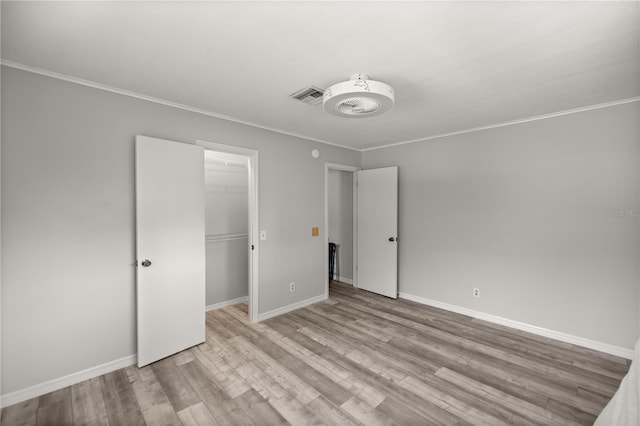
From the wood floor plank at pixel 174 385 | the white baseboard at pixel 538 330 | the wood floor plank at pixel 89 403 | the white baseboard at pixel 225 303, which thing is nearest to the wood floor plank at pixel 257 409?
the wood floor plank at pixel 174 385

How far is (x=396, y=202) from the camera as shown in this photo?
4.29 m

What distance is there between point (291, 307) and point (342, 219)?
6.69 ft

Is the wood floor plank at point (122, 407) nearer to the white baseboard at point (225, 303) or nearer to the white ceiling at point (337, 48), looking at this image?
the white baseboard at point (225, 303)

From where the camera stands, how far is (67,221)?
2.22 meters

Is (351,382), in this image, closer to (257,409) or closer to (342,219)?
(257,409)

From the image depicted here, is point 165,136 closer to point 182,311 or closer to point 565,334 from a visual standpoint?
point 182,311

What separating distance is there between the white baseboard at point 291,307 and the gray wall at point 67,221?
4.63 feet

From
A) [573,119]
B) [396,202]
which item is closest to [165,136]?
[396,202]

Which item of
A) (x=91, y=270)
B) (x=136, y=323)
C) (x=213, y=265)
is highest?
(x=91, y=270)

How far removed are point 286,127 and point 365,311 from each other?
261 centimetres

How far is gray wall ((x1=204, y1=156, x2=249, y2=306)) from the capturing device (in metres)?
3.93

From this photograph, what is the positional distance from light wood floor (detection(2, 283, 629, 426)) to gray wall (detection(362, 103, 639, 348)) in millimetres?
381

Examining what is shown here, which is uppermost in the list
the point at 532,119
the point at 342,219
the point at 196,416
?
the point at 532,119

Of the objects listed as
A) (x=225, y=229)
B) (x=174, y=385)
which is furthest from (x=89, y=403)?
(x=225, y=229)
